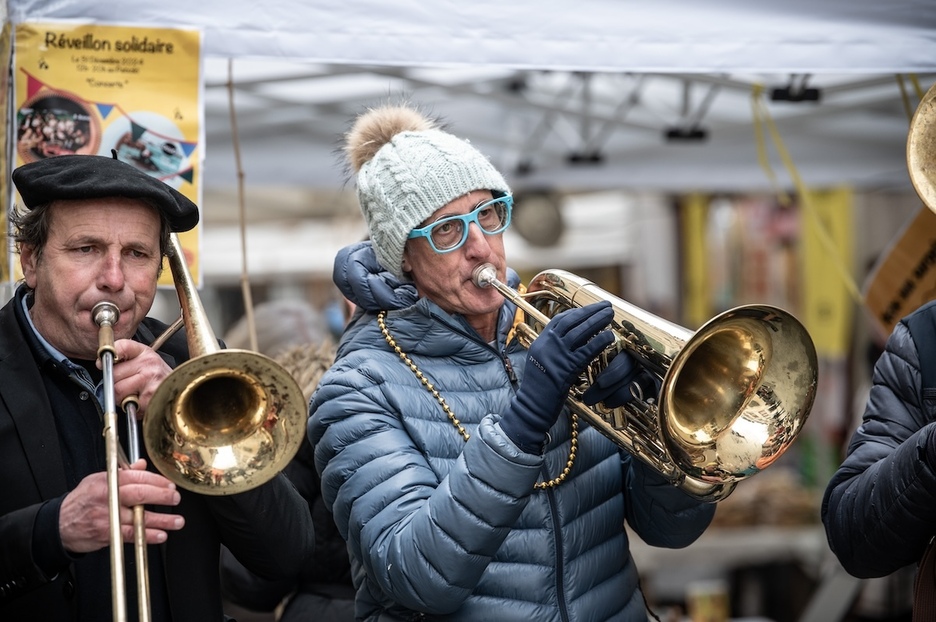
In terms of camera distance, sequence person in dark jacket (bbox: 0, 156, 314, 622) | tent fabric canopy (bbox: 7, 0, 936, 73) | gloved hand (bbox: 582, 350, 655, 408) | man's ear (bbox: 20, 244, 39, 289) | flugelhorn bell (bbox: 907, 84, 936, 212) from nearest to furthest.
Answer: person in dark jacket (bbox: 0, 156, 314, 622), man's ear (bbox: 20, 244, 39, 289), gloved hand (bbox: 582, 350, 655, 408), flugelhorn bell (bbox: 907, 84, 936, 212), tent fabric canopy (bbox: 7, 0, 936, 73)

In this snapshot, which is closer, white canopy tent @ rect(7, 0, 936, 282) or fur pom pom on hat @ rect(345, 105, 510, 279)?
fur pom pom on hat @ rect(345, 105, 510, 279)

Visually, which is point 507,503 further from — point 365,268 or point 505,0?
point 505,0

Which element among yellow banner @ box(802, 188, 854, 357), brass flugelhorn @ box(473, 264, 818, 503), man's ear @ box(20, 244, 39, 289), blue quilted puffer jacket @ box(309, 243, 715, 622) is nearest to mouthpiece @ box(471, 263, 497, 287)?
brass flugelhorn @ box(473, 264, 818, 503)

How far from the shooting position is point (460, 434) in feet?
7.89

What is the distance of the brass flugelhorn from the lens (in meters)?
2.34

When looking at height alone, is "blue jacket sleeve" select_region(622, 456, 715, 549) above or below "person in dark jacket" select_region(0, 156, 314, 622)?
below

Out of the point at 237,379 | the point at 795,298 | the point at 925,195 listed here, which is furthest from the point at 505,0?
the point at 795,298

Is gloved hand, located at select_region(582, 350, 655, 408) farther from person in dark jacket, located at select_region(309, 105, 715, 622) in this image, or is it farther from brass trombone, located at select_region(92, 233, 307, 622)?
brass trombone, located at select_region(92, 233, 307, 622)

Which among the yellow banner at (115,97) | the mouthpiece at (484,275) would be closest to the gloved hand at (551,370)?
the mouthpiece at (484,275)

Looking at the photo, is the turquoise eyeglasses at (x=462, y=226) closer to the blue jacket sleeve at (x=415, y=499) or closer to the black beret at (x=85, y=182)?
the blue jacket sleeve at (x=415, y=499)

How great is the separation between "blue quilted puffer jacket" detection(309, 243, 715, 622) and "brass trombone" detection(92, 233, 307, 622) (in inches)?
10.8

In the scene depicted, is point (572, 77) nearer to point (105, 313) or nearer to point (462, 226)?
point (462, 226)

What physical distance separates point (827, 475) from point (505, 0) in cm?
633

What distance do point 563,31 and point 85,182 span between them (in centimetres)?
152
